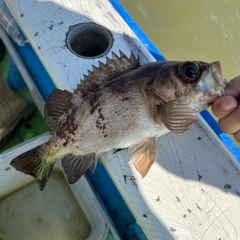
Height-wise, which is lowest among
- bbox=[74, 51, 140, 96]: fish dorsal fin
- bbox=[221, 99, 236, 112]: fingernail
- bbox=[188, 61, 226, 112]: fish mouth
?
bbox=[221, 99, 236, 112]: fingernail

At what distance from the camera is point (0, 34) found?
233 cm

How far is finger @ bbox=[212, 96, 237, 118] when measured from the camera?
50.5 inches

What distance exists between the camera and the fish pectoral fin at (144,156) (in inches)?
54.9

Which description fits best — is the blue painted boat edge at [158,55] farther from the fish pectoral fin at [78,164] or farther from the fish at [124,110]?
the fish pectoral fin at [78,164]

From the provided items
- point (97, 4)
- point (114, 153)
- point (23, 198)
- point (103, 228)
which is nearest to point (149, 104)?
point (114, 153)

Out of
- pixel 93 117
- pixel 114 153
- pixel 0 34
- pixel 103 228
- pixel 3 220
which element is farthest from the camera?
pixel 0 34

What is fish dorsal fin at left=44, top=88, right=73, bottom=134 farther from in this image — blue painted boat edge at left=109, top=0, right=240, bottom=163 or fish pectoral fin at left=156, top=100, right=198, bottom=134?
blue painted boat edge at left=109, top=0, right=240, bottom=163

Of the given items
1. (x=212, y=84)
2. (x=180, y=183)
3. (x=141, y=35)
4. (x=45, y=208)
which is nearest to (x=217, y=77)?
(x=212, y=84)

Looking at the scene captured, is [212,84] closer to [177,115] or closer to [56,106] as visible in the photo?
[177,115]

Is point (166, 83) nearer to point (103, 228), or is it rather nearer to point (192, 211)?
point (192, 211)

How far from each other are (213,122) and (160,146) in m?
0.42

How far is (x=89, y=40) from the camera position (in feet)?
6.33

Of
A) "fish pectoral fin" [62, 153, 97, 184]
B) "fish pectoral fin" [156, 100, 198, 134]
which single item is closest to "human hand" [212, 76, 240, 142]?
"fish pectoral fin" [156, 100, 198, 134]

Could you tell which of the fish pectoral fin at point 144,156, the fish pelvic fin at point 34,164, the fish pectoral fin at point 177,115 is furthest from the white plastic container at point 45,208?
the fish pectoral fin at point 177,115
